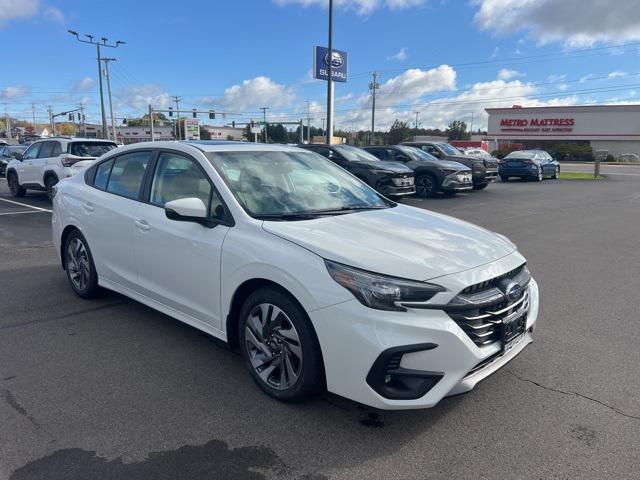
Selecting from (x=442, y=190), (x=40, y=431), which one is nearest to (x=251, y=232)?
(x=40, y=431)

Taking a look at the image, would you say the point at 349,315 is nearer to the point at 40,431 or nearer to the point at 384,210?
the point at 384,210

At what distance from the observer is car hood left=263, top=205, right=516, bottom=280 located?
9.32ft

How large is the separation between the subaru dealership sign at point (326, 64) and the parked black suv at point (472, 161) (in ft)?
19.4

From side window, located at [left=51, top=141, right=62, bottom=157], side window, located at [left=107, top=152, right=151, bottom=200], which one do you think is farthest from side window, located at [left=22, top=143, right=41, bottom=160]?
side window, located at [left=107, top=152, right=151, bottom=200]

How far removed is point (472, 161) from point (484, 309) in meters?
17.0

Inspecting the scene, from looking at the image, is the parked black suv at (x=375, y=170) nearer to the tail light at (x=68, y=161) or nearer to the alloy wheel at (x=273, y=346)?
the tail light at (x=68, y=161)

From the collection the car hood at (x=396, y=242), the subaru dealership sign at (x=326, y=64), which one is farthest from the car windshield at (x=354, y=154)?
the car hood at (x=396, y=242)

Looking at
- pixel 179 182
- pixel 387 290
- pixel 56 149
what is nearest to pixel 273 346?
pixel 387 290

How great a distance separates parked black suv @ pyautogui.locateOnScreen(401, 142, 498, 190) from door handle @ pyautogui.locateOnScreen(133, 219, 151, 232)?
16.1 meters

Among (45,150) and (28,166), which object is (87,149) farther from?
(28,166)

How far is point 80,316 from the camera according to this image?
15.5 feet

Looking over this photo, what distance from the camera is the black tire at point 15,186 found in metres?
14.8

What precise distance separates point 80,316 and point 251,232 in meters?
2.46

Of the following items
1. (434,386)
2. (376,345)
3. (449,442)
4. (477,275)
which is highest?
(477,275)
